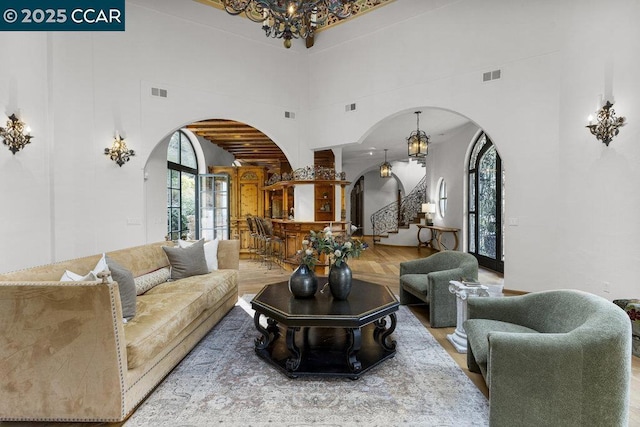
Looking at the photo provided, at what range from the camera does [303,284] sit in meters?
2.91

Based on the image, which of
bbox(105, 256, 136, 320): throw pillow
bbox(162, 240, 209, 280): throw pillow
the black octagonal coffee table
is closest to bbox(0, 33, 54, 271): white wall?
bbox(162, 240, 209, 280): throw pillow

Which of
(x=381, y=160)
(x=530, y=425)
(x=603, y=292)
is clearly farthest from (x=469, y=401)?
(x=381, y=160)

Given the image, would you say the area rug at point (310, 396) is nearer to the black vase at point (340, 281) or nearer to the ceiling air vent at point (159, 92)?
the black vase at point (340, 281)

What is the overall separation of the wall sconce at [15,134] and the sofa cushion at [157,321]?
2740 millimetres

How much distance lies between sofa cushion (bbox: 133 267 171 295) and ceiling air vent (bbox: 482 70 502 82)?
220 inches

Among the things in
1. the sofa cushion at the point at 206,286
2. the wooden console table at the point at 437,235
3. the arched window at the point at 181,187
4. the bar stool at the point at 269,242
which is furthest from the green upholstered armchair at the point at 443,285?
the arched window at the point at 181,187

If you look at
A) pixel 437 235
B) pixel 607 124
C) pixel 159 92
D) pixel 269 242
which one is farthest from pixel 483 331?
pixel 437 235

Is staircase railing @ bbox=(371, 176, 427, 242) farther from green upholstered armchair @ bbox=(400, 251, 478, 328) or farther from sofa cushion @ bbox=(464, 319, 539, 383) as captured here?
sofa cushion @ bbox=(464, 319, 539, 383)

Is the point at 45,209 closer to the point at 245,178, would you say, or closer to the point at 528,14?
the point at 245,178

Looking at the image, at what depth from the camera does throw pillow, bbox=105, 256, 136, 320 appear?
2482 mm

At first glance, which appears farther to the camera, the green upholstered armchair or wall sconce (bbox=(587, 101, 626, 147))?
wall sconce (bbox=(587, 101, 626, 147))

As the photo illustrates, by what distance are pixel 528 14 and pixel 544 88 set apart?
119 centimetres

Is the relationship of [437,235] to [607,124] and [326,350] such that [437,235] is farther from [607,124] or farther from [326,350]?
[326,350]

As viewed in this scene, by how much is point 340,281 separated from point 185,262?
215cm
